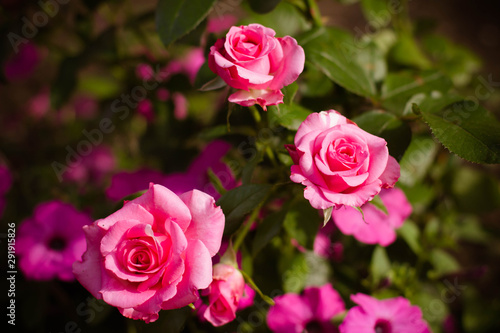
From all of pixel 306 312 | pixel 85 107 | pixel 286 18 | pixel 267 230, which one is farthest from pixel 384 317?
pixel 85 107

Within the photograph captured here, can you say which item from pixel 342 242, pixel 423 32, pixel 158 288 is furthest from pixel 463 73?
pixel 158 288

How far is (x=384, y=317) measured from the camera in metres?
0.66

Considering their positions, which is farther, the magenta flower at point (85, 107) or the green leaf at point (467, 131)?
the magenta flower at point (85, 107)

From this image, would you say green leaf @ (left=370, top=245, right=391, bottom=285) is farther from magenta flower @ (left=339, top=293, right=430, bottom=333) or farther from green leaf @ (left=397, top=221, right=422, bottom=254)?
magenta flower @ (left=339, top=293, right=430, bottom=333)

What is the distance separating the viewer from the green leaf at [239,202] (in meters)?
0.54

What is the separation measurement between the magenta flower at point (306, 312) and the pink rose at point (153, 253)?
1.01 ft

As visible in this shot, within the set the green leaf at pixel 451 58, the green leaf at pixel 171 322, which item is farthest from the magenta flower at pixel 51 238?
the green leaf at pixel 451 58

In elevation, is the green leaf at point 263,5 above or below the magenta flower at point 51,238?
above

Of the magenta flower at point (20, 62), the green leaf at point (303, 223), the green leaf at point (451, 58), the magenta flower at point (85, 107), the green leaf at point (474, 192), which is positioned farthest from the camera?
the magenta flower at point (85, 107)

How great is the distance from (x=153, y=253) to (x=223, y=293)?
11 cm

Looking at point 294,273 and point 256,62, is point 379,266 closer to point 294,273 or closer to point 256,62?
point 294,273

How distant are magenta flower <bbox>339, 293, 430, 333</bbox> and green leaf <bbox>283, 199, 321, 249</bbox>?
0.12 metres

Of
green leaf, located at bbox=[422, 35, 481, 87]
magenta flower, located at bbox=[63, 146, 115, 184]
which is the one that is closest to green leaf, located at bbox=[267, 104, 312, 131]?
green leaf, located at bbox=[422, 35, 481, 87]

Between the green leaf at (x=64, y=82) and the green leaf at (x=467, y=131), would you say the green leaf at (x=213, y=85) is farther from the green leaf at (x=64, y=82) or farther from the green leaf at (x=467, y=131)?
the green leaf at (x=64, y=82)
